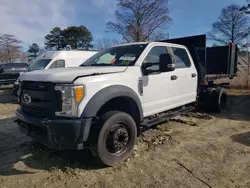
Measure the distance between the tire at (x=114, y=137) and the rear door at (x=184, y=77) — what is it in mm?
1708

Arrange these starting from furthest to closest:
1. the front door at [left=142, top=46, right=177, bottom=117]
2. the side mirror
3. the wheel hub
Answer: the front door at [left=142, top=46, right=177, bottom=117] → the side mirror → the wheel hub

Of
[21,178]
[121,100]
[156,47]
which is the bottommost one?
[21,178]

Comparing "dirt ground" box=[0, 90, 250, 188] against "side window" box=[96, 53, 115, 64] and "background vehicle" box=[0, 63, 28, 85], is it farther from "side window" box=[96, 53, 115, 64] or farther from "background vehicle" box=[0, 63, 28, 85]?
"background vehicle" box=[0, 63, 28, 85]

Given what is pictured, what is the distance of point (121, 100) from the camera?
3.64 metres

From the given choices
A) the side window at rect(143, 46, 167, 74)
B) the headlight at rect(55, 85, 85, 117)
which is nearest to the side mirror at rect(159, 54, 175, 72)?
the side window at rect(143, 46, 167, 74)

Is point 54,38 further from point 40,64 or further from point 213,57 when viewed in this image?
point 213,57

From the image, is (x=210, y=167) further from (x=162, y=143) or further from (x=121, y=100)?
(x=121, y=100)

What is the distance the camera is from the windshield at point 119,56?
3.98 m

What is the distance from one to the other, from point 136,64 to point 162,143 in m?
1.66

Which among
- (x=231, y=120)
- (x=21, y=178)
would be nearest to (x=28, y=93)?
(x=21, y=178)

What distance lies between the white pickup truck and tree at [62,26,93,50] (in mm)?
40722

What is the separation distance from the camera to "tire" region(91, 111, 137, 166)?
10.2 ft

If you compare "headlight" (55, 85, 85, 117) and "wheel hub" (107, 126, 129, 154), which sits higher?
"headlight" (55, 85, 85, 117)

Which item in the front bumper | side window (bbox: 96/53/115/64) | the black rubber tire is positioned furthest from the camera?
the black rubber tire
